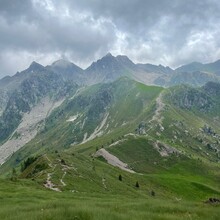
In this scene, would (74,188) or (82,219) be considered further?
(74,188)

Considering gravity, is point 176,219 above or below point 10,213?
above

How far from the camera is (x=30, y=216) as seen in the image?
2480cm

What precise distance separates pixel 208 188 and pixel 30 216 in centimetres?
17202

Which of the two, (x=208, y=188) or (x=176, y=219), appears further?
(x=208, y=188)

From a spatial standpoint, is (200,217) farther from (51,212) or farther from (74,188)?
(74,188)

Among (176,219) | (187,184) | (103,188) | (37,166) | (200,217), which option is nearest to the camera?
(176,219)

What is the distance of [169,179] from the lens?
606ft

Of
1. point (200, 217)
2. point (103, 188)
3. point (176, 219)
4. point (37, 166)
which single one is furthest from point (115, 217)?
point (37, 166)

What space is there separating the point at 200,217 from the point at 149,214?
400cm

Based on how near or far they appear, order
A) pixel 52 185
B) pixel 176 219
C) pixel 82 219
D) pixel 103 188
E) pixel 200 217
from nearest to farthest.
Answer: pixel 82 219 → pixel 176 219 → pixel 200 217 → pixel 52 185 → pixel 103 188

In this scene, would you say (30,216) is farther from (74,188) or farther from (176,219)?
(74,188)

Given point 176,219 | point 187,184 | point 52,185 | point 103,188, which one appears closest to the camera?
point 176,219

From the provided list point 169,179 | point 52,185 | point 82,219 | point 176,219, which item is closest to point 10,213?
point 82,219

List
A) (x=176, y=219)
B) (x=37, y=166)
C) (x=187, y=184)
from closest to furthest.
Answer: (x=176, y=219)
(x=37, y=166)
(x=187, y=184)
